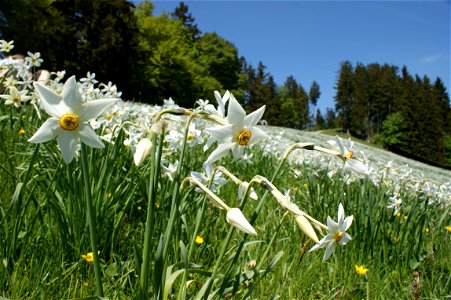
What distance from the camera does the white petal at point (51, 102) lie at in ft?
2.93

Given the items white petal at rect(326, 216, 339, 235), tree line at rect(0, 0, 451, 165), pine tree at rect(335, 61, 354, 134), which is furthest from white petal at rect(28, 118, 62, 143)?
pine tree at rect(335, 61, 354, 134)

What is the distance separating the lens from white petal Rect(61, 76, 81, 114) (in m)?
0.89

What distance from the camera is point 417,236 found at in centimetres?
261

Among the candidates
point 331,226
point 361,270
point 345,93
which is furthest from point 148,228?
point 345,93

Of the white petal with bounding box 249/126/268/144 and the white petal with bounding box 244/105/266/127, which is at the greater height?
the white petal with bounding box 244/105/266/127

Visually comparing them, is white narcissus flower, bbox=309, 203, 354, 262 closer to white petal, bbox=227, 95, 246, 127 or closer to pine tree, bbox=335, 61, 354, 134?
white petal, bbox=227, 95, 246, 127

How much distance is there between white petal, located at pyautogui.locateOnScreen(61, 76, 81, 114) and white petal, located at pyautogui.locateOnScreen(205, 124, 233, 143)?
35cm

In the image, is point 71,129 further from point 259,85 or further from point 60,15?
point 259,85

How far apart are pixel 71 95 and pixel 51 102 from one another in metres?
0.05

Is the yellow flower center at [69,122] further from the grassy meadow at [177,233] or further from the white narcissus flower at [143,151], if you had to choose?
the white narcissus flower at [143,151]

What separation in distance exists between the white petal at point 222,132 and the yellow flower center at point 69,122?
0.35 meters

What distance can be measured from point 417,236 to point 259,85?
199 ft

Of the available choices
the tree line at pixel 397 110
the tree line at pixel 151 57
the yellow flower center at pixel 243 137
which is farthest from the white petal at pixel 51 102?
the tree line at pixel 397 110

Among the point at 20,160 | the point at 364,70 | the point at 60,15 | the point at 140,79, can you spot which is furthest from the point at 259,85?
the point at 20,160
